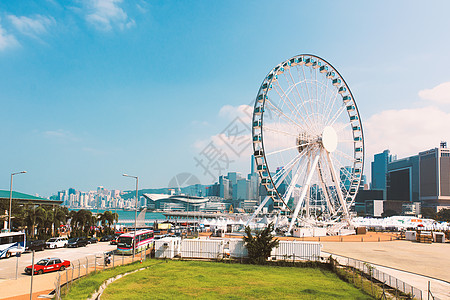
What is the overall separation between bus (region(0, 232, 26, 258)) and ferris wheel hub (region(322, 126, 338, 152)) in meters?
43.3

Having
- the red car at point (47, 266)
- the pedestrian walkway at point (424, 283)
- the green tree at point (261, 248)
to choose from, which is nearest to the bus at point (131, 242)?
the red car at point (47, 266)

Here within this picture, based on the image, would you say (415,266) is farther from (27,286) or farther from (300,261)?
(27,286)

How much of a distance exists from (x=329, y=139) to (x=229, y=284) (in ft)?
133

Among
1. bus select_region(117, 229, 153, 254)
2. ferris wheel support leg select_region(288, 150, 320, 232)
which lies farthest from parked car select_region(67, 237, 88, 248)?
ferris wheel support leg select_region(288, 150, 320, 232)

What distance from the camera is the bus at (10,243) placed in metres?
33.7

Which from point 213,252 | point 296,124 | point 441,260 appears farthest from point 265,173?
point 441,260

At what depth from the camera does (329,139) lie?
193ft

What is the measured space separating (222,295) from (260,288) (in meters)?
3.00

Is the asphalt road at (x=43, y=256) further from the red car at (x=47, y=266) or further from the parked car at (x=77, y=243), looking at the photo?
the parked car at (x=77, y=243)

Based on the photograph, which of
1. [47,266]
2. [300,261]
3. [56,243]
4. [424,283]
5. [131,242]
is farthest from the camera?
[56,243]

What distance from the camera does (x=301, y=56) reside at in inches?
2303

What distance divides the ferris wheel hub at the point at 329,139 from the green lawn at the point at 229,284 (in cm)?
3165

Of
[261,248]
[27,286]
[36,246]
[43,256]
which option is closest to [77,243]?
[36,246]

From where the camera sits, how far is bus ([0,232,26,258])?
33.7m
